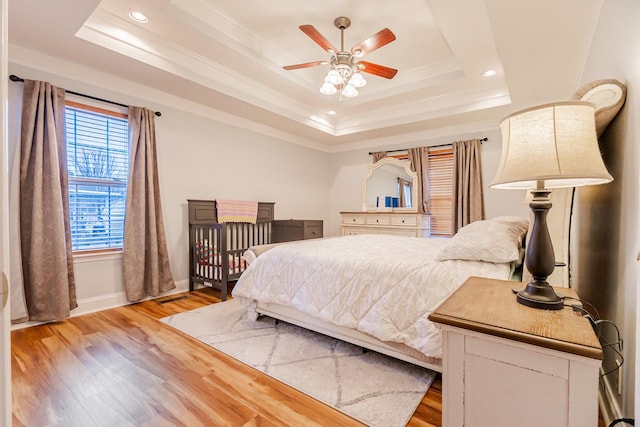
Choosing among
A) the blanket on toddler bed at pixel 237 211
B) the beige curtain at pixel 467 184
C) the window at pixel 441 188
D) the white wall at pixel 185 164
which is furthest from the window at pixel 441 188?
the blanket on toddler bed at pixel 237 211

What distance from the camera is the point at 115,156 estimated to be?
10.5 feet

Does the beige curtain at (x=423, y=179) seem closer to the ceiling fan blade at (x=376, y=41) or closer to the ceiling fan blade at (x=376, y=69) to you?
the ceiling fan blade at (x=376, y=69)

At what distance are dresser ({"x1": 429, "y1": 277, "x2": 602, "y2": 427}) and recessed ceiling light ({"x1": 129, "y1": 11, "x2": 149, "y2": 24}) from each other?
3.08 meters

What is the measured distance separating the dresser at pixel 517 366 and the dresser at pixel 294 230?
11.6ft

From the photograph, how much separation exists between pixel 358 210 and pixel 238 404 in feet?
14.3

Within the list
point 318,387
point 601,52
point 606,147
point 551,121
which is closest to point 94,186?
point 318,387

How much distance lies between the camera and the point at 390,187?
204 inches

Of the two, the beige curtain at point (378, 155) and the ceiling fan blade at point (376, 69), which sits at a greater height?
the ceiling fan blade at point (376, 69)

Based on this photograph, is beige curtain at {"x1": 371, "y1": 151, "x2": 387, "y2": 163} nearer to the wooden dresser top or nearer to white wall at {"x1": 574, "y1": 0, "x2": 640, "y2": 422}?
white wall at {"x1": 574, "y1": 0, "x2": 640, "y2": 422}

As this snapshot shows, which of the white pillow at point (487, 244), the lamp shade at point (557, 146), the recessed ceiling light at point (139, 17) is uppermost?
the recessed ceiling light at point (139, 17)

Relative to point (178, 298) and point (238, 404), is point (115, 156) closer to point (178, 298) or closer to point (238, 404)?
point (178, 298)

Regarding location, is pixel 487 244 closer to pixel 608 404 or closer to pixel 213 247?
pixel 608 404

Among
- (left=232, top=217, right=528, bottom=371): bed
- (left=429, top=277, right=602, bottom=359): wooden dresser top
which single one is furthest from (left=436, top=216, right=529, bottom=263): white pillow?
(left=429, top=277, right=602, bottom=359): wooden dresser top

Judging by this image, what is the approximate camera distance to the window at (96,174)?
2916 millimetres
